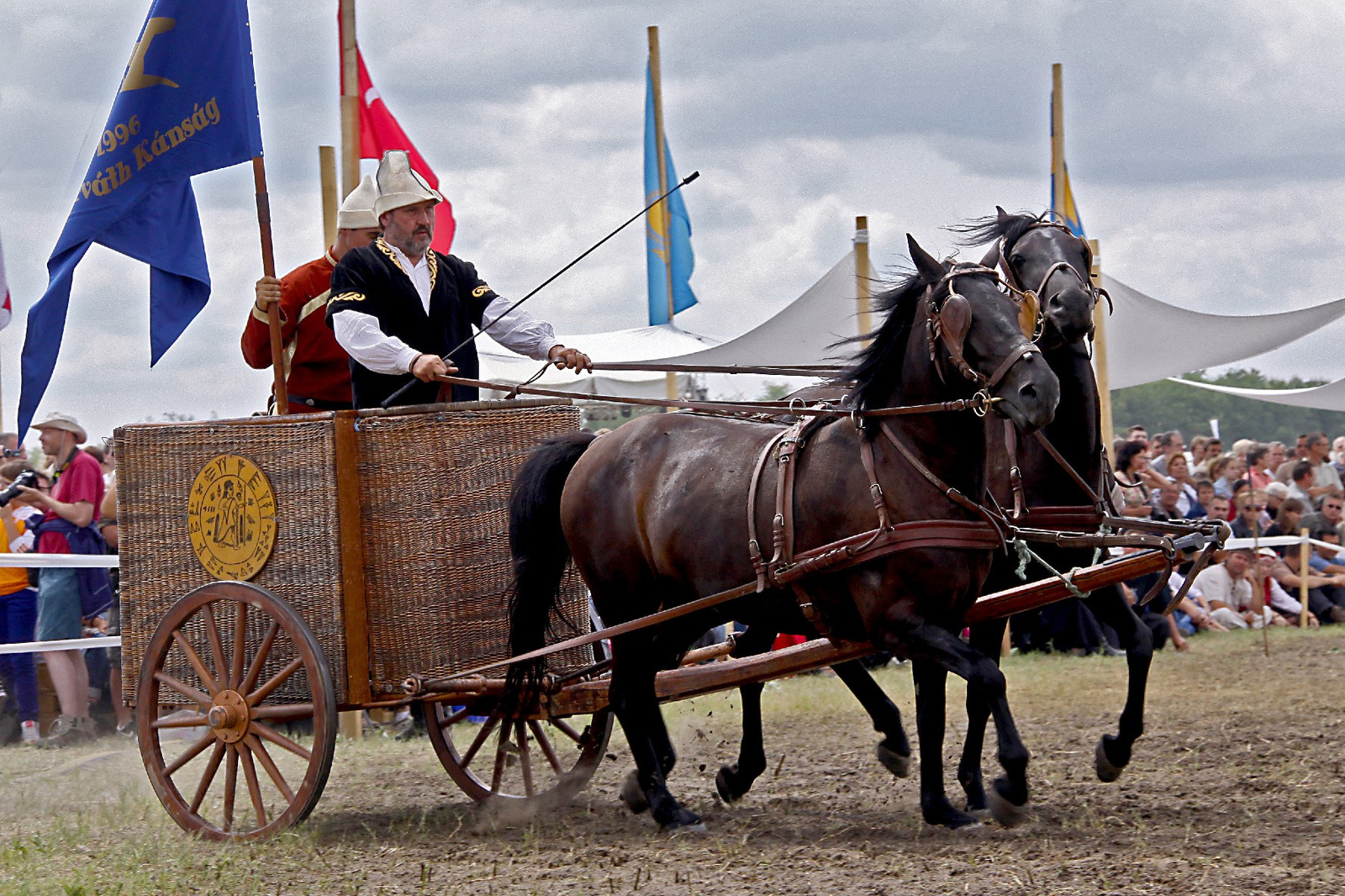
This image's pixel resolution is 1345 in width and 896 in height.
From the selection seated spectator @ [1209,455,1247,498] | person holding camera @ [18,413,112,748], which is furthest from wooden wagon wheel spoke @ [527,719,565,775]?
seated spectator @ [1209,455,1247,498]

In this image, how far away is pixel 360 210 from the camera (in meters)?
7.48

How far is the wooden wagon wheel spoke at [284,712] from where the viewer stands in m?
5.93

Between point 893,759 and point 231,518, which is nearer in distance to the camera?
point 231,518

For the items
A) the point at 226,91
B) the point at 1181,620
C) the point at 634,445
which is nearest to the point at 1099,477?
the point at 634,445

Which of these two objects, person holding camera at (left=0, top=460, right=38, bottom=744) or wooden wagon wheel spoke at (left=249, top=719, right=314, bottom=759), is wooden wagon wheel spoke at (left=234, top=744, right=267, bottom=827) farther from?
person holding camera at (left=0, top=460, right=38, bottom=744)

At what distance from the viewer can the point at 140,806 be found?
6.91 meters

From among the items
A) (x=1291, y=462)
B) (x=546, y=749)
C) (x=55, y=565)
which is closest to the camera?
(x=546, y=749)

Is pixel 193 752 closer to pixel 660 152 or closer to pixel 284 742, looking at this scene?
pixel 284 742

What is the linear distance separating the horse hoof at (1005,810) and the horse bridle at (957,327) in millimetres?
1426

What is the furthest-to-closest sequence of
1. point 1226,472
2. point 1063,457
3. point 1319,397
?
point 1319,397 → point 1226,472 → point 1063,457

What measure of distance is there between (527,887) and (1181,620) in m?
9.71

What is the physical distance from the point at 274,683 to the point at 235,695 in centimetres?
20

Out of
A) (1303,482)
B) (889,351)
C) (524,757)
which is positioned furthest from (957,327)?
(1303,482)

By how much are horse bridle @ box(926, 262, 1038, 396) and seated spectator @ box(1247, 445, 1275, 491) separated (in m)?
10.5
